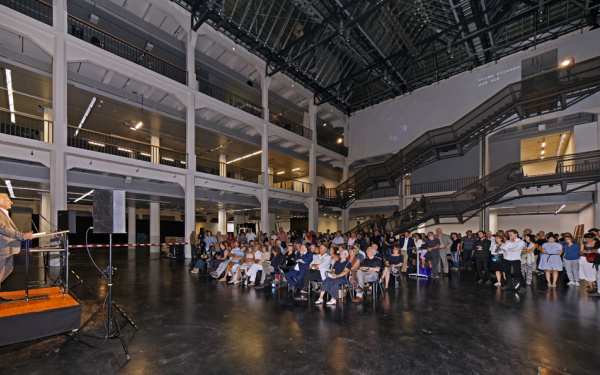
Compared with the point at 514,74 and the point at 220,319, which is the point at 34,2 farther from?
the point at 514,74

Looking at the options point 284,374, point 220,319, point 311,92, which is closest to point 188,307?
point 220,319

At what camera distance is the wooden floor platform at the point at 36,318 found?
3820 mm

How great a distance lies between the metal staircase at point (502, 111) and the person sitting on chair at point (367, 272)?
11.7 meters

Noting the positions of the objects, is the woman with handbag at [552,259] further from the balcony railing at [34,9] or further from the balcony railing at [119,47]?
the balcony railing at [34,9]

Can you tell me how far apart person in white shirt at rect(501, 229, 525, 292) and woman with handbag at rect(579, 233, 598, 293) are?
4.99 ft

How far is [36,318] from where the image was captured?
4.00 meters

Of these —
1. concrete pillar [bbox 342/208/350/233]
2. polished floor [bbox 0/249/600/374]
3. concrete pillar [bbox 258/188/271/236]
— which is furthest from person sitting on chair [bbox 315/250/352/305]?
concrete pillar [bbox 342/208/350/233]

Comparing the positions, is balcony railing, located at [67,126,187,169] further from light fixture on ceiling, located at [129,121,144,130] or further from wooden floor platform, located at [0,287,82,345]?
wooden floor platform, located at [0,287,82,345]

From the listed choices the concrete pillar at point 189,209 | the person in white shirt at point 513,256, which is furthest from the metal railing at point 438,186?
the concrete pillar at point 189,209

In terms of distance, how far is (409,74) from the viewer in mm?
20359

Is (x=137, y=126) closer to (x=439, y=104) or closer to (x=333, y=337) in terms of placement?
(x=333, y=337)

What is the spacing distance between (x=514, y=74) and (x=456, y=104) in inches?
126

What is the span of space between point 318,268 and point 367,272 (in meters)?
1.14

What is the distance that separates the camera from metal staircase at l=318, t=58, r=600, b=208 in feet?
41.7
